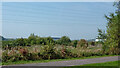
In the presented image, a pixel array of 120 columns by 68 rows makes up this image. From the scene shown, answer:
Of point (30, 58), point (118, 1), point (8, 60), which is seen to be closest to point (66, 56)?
point (30, 58)

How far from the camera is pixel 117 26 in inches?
598

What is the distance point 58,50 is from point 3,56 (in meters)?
4.00

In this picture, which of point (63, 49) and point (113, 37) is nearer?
point (63, 49)

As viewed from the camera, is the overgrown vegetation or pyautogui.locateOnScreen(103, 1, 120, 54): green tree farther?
pyautogui.locateOnScreen(103, 1, 120, 54): green tree

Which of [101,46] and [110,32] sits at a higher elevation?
[110,32]

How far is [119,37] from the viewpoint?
15273 millimetres

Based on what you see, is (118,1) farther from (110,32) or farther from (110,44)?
(110,44)

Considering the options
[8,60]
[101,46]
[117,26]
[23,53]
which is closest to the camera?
[8,60]

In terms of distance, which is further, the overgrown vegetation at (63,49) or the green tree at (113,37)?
the green tree at (113,37)

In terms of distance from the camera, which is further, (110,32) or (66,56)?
(110,32)

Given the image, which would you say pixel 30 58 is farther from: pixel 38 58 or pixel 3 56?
pixel 3 56

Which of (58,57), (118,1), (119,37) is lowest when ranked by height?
(58,57)

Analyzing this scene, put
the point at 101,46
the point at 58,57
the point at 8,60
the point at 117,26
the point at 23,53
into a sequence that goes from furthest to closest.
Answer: the point at 101,46 < the point at 117,26 < the point at 58,57 < the point at 23,53 < the point at 8,60

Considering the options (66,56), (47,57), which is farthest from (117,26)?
(47,57)
